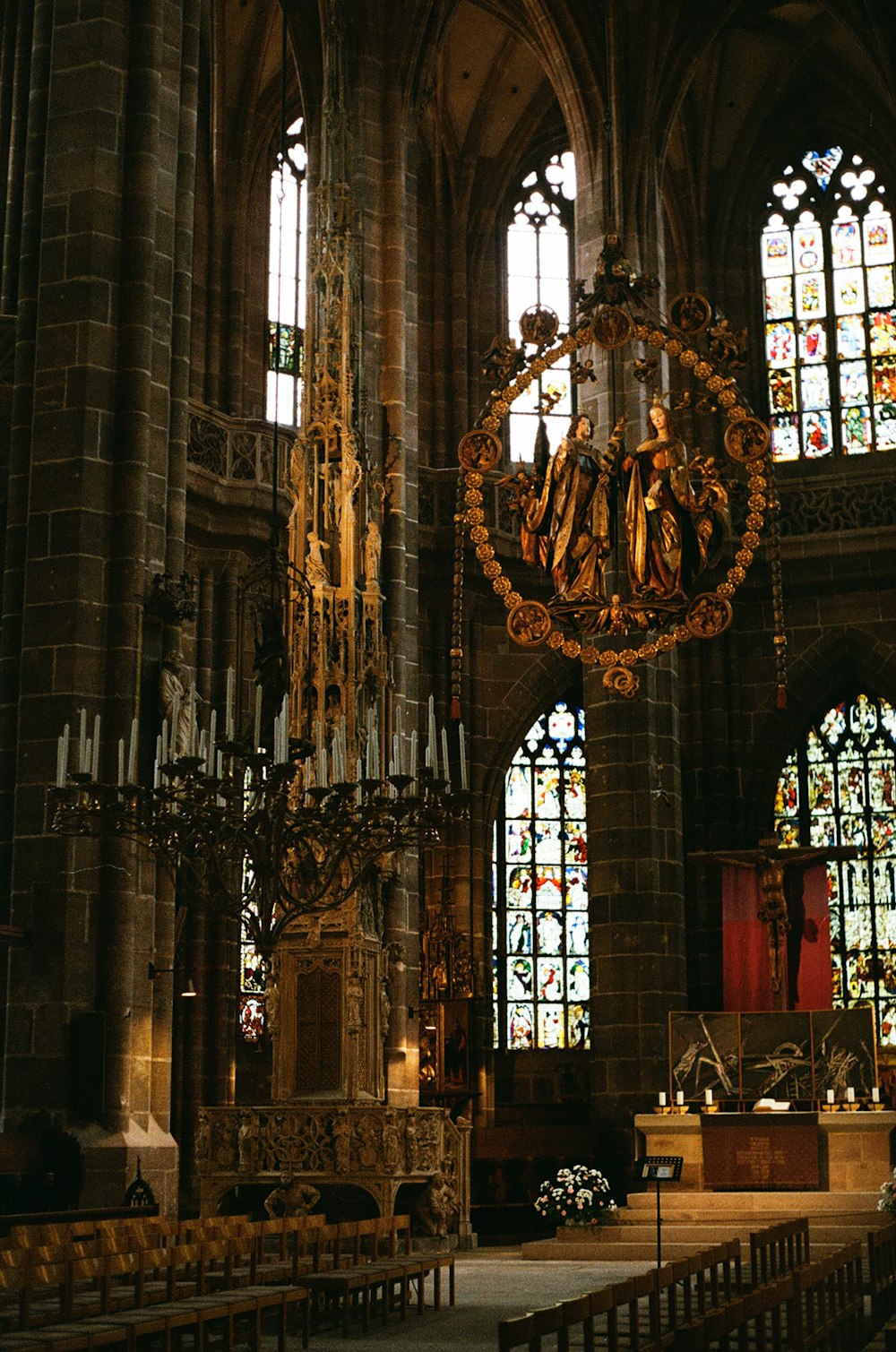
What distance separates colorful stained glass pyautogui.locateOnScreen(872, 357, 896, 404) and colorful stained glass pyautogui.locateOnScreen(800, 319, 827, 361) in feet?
2.69

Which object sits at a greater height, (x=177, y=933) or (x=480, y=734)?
(x=480, y=734)

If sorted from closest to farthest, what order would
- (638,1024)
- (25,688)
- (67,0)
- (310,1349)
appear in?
(310,1349)
(25,688)
(67,0)
(638,1024)

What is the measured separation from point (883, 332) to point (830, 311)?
0.86 m

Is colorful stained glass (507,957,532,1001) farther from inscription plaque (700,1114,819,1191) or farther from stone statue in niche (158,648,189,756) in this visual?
stone statue in niche (158,648,189,756)

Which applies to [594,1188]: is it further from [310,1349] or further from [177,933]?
[310,1349]

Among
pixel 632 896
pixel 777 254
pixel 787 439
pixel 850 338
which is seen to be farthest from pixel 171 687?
pixel 777 254

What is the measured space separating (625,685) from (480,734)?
9186 mm

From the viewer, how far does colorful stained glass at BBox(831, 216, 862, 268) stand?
90.5 ft

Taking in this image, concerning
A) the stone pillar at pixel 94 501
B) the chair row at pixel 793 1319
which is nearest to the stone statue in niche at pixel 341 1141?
the stone pillar at pixel 94 501

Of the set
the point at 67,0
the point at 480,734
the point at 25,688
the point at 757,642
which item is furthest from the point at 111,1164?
the point at 757,642

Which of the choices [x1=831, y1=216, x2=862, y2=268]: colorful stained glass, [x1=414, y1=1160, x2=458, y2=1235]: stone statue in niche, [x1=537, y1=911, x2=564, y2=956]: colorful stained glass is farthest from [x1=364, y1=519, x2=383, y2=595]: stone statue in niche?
[x1=831, y1=216, x2=862, y2=268]: colorful stained glass

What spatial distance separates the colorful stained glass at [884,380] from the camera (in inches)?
1059

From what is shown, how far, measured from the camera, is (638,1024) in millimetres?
21141

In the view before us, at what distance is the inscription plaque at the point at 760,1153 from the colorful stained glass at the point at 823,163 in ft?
50.4
